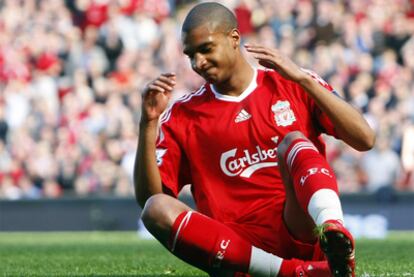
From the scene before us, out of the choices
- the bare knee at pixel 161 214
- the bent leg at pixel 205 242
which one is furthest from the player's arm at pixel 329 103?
the bare knee at pixel 161 214

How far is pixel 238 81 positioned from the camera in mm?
6906

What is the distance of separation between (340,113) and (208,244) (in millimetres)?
992

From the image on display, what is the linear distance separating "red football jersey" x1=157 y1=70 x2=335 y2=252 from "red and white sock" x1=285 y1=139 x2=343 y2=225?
0.47m

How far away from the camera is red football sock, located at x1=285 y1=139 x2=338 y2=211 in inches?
240

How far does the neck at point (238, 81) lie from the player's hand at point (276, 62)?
1.79 ft

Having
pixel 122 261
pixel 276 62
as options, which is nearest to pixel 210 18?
pixel 276 62

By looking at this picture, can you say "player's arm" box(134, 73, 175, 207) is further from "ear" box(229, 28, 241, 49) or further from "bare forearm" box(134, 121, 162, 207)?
"ear" box(229, 28, 241, 49)

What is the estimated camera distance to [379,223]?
640 inches

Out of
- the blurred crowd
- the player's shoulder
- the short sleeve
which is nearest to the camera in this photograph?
the short sleeve

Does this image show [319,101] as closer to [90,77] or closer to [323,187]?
[323,187]

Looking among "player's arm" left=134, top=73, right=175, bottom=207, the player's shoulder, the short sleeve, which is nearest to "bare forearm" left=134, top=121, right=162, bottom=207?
"player's arm" left=134, top=73, right=175, bottom=207

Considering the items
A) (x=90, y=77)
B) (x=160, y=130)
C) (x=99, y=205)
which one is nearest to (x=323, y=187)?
(x=160, y=130)

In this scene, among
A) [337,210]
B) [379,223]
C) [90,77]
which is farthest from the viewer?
[90,77]

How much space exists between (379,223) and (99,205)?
410 centimetres
